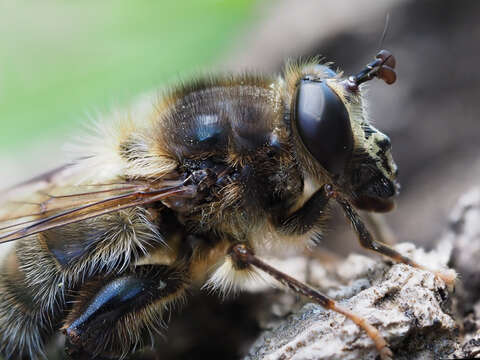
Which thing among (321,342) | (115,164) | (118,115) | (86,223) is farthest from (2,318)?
(321,342)

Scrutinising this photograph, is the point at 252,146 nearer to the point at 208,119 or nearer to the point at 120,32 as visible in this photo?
the point at 208,119

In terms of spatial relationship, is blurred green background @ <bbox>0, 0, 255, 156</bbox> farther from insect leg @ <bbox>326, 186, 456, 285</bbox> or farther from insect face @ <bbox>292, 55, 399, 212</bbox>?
insect leg @ <bbox>326, 186, 456, 285</bbox>

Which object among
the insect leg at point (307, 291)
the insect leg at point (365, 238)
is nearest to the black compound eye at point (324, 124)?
the insect leg at point (365, 238)

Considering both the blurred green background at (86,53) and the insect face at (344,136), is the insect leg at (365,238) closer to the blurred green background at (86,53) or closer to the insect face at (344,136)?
the insect face at (344,136)

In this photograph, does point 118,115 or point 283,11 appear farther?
point 283,11

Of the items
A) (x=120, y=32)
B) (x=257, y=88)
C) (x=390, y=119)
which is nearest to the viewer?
(x=257, y=88)

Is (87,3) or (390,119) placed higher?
(87,3)

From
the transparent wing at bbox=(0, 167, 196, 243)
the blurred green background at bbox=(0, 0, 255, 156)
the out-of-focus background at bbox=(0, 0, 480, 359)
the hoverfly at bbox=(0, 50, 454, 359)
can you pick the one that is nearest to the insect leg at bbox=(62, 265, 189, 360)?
the hoverfly at bbox=(0, 50, 454, 359)
